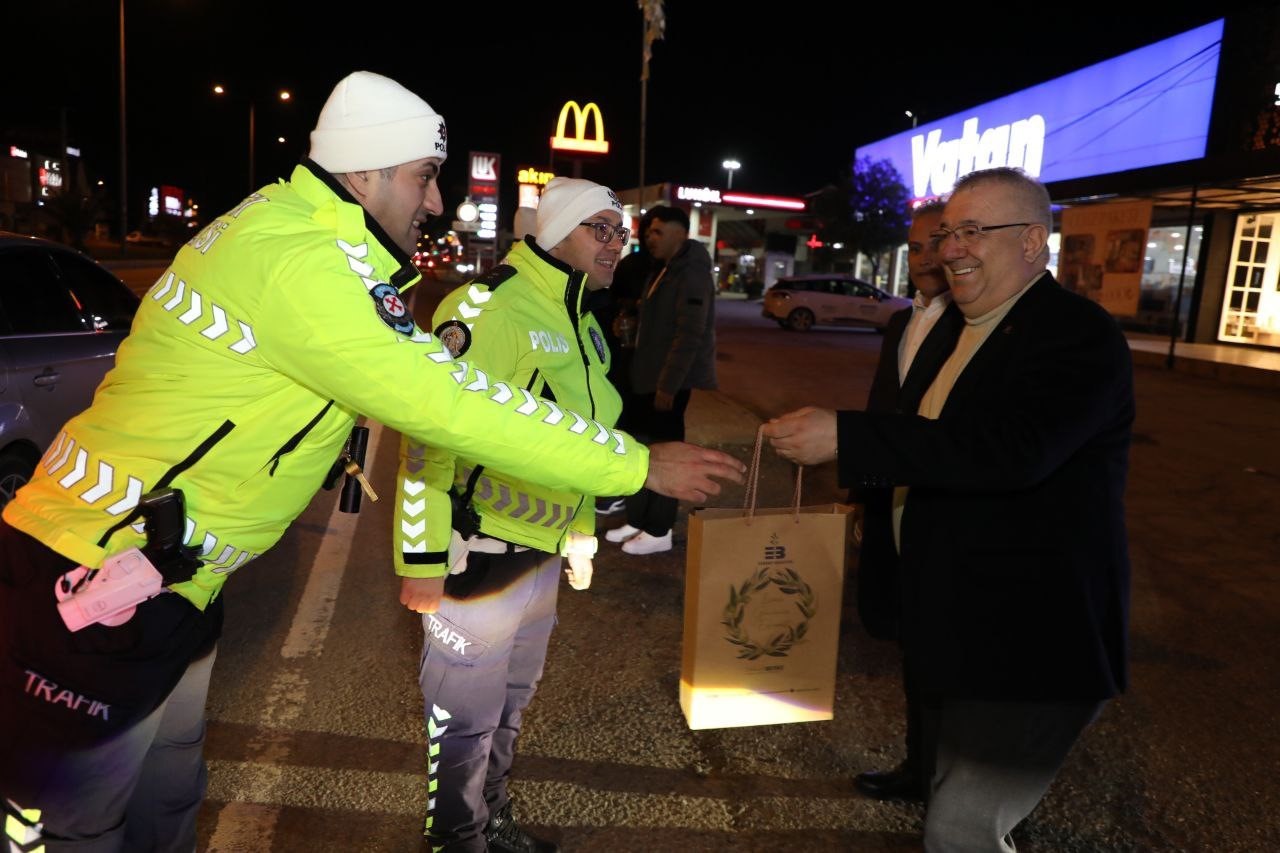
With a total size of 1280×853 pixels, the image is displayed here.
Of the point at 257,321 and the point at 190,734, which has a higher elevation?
the point at 257,321

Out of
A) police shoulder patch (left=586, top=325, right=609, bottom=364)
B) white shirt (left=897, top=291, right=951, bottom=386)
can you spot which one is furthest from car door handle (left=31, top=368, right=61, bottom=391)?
white shirt (left=897, top=291, right=951, bottom=386)

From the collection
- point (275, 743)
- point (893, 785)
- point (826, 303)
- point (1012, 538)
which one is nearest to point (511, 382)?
point (1012, 538)

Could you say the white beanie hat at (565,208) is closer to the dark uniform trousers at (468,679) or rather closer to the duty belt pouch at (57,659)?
the dark uniform trousers at (468,679)

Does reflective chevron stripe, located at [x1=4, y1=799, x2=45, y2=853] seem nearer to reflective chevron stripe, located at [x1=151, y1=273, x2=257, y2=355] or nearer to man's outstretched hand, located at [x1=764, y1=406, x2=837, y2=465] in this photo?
reflective chevron stripe, located at [x1=151, y1=273, x2=257, y2=355]

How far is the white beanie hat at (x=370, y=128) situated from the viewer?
6.16 ft

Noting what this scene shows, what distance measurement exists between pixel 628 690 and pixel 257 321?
9.14 feet

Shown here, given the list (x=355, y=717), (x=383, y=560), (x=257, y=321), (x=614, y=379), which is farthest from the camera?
(x=614, y=379)

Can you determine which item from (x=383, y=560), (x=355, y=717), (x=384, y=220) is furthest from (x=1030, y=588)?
(x=383, y=560)

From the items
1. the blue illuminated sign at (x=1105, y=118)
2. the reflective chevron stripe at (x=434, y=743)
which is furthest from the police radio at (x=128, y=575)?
the blue illuminated sign at (x=1105, y=118)

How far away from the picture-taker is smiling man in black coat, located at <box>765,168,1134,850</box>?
1.93m

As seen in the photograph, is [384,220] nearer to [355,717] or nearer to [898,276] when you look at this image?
[355,717]

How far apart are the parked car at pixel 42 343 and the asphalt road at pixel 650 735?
1.45 meters

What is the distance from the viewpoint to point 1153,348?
789 inches

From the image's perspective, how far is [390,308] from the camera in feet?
5.36
